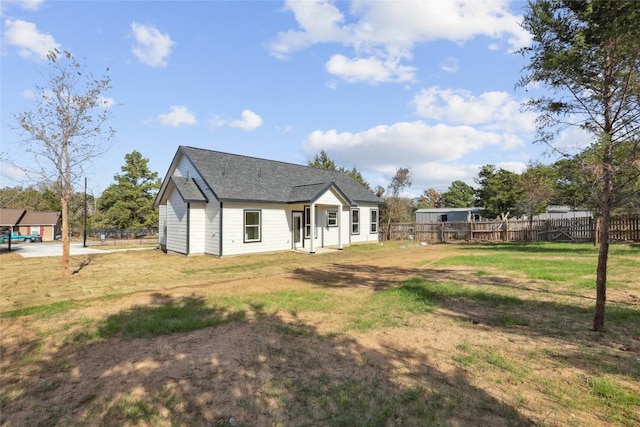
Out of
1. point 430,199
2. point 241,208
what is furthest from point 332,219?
point 430,199

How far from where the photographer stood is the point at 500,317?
659 cm

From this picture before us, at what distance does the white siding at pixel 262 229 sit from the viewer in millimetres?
17516

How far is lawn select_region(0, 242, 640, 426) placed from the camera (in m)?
3.42

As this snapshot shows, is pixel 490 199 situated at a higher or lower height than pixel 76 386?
higher

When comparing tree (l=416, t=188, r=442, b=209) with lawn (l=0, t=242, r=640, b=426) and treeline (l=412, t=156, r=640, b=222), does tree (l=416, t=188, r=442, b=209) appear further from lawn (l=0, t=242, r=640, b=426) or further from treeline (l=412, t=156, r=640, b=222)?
lawn (l=0, t=242, r=640, b=426)

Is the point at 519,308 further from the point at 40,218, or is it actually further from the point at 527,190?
the point at 40,218

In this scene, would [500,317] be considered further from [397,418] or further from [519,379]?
[397,418]

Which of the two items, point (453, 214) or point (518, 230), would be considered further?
point (453, 214)

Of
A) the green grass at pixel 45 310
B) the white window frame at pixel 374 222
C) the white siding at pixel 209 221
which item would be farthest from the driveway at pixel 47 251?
the white window frame at pixel 374 222

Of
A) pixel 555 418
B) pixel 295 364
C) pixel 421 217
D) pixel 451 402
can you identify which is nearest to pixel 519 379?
pixel 555 418

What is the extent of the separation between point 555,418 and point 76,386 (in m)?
5.25

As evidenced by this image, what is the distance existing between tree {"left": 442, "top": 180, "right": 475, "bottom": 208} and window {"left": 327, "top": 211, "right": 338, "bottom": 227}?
4607cm

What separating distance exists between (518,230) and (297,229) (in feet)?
59.4

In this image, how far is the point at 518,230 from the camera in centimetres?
2661
